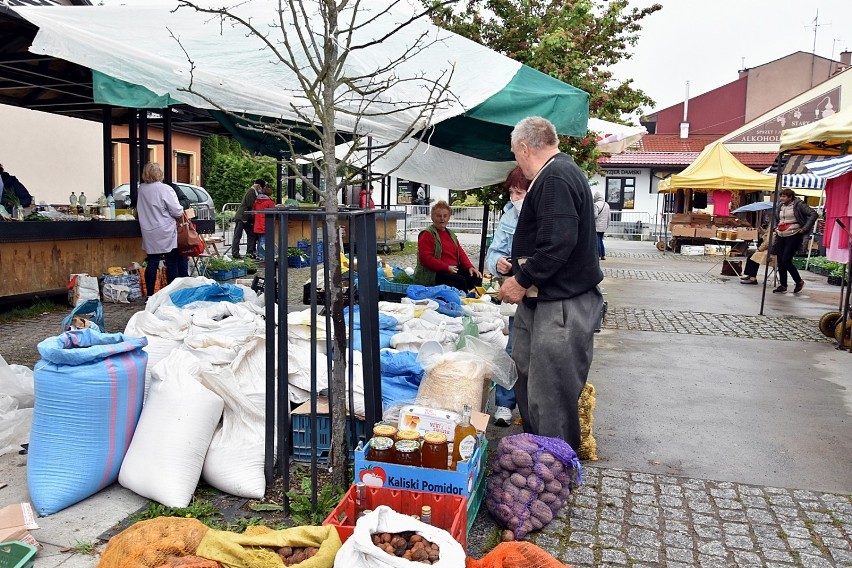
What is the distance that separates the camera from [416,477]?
3053mm

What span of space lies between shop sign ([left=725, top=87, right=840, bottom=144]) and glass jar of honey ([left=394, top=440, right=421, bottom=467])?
21310 mm

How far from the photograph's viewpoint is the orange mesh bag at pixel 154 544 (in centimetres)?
257

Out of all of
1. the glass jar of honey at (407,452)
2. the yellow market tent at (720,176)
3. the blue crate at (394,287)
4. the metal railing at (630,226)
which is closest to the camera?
the glass jar of honey at (407,452)

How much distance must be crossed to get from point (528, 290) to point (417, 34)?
3307 millimetres

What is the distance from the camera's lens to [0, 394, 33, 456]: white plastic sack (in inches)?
159

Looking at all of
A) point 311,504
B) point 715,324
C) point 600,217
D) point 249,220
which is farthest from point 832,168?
point 249,220

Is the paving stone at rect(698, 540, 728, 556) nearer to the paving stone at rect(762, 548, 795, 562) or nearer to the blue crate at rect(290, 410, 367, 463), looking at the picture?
the paving stone at rect(762, 548, 795, 562)

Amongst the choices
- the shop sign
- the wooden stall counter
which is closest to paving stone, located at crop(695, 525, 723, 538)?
the wooden stall counter

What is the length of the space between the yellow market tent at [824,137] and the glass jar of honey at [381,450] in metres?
5.91

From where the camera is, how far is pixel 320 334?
4.79 meters

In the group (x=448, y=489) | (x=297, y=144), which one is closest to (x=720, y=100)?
(x=297, y=144)

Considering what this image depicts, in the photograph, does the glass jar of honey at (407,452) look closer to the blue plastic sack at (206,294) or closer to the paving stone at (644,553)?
the paving stone at (644,553)

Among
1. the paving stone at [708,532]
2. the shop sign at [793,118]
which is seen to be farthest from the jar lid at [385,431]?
the shop sign at [793,118]

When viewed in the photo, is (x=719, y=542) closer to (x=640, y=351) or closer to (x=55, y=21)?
(x=640, y=351)
